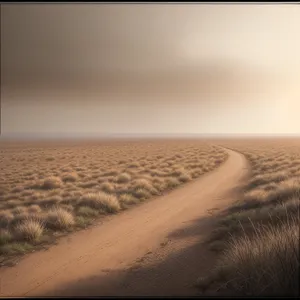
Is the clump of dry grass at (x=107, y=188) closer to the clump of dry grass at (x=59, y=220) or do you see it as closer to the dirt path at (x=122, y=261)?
the dirt path at (x=122, y=261)

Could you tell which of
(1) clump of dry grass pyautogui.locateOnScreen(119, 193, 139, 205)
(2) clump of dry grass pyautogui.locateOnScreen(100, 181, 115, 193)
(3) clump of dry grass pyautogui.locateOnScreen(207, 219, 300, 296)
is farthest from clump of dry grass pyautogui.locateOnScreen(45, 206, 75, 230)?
(3) clump of dry grass pyautogui.locateOnScreen(207, 219, 300, 296)

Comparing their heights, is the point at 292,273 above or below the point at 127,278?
above

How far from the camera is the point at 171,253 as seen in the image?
6.71m

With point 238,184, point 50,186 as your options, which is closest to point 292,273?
point 238,184

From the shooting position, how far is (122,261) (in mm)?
6445

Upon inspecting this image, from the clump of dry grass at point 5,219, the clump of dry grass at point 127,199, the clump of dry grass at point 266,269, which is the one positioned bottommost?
the clump of dry grass at point 5,219

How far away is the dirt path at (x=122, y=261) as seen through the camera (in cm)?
520

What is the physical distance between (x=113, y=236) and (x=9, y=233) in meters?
3.73

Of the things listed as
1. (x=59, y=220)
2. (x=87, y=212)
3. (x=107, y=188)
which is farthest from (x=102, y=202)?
(x=107, y=188)

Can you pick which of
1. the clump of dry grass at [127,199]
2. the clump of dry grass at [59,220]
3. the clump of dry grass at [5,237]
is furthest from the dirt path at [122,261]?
the clump of dry grass at [127,199]

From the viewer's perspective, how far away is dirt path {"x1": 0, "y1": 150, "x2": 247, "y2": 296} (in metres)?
5.20

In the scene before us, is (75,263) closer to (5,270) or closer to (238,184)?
(5,270)

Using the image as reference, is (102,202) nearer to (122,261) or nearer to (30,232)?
(30,232)

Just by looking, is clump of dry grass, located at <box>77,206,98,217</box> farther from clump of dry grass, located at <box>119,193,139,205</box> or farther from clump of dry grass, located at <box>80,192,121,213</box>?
clump of dry grass, located at <box>119,193,139,205</box>
